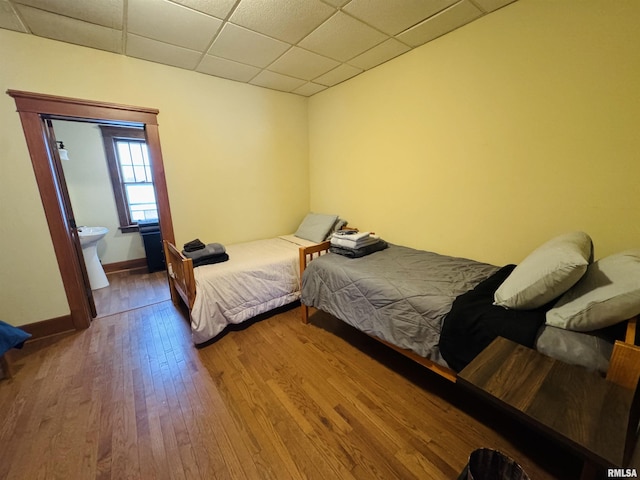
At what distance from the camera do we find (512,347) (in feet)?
3.70

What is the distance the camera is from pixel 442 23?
1.94 metres

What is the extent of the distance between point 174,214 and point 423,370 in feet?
9.30

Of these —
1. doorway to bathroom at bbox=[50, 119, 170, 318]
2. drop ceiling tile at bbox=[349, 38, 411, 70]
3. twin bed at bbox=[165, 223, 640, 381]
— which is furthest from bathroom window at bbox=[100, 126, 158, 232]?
drop ceiling tile at bbox=[349, 38, 411, 70]

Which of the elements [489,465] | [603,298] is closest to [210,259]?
[489,465]

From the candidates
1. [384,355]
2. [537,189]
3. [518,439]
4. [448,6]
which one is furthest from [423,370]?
[448,6]

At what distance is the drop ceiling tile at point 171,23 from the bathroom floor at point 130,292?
2661 mm

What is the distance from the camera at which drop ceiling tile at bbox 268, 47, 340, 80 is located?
238 centimetres

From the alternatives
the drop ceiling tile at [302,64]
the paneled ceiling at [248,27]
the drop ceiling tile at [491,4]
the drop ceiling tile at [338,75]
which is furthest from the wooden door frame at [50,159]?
the drop ceiling tile at [491,4]

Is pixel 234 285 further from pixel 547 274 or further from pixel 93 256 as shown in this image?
pixel 93 256

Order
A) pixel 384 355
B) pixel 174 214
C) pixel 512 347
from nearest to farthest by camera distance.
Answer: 1. pixel 512 347
2. pixel 384 355
3. pixel 174 214

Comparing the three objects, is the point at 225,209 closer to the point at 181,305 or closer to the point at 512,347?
the point at 181,305

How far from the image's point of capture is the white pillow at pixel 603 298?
1.00 meters

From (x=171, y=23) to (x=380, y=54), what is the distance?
Result: 1.75 meters

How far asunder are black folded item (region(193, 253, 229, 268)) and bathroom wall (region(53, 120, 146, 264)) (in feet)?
8.44
